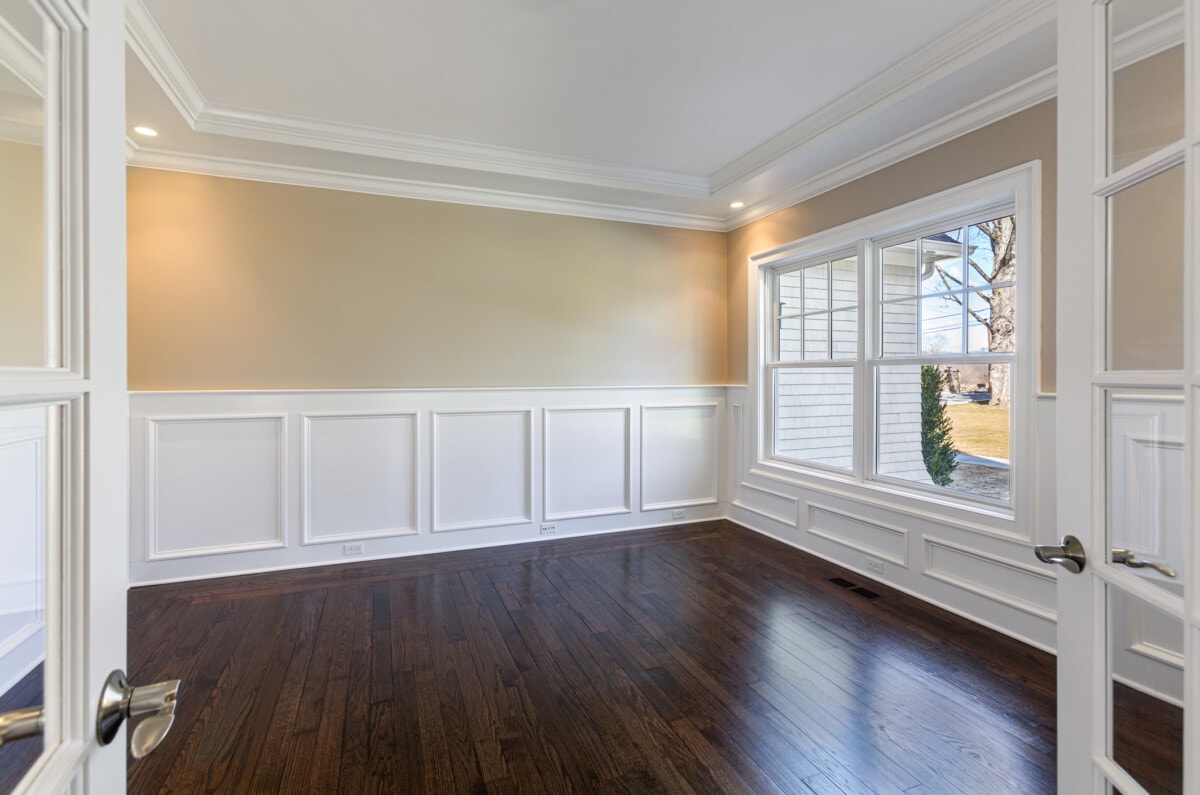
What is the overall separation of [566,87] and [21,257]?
2712 millimetres

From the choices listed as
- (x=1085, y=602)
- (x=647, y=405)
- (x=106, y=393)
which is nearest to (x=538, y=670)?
(x=1085, y=602)

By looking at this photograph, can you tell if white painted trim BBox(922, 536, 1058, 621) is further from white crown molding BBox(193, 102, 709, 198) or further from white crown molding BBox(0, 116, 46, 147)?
white crown molding BBox(0, 116, 46, 147)

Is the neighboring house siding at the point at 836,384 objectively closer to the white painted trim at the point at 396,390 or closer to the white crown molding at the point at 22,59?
the white painted trim at the point at 396,390

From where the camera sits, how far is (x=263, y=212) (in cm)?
334

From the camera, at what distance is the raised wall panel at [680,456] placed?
4301mm

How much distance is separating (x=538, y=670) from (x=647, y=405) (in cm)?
241

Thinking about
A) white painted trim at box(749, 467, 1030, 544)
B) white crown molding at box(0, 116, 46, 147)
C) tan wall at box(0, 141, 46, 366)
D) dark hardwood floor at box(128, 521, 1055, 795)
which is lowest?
dark hardwood floor at box(128, 521, 1055, 795)

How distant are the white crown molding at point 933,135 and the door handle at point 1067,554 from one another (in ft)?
7.58

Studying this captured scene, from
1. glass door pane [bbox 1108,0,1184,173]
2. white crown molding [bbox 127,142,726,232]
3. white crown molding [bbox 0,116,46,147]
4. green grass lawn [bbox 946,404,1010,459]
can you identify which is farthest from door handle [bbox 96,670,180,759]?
white crown molding [bbox 127,142,726,232]

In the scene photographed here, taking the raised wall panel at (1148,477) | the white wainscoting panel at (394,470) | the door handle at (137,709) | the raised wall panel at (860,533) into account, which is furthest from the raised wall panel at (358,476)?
the raised wall panel at (1148,477)

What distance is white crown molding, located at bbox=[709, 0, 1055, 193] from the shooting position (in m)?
2.06

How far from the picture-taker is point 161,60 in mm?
2328

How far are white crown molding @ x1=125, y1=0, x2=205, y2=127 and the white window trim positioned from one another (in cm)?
364

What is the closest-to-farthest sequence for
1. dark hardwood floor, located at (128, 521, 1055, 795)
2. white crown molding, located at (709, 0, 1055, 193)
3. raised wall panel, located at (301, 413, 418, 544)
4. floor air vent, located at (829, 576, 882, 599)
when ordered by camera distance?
dark hardwood floor, located at (128, 521, 1055, 795)
white crown molding, located at (709, 0, 1055, 193)
floor air vent, located at (829, 576, 882, 599)
raised wall panel, located at (301, 413, 418, 544)
